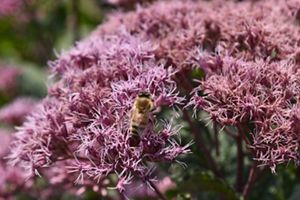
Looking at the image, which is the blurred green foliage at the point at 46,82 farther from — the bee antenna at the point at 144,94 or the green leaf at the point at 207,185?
the bee antenna at the point at 144,94

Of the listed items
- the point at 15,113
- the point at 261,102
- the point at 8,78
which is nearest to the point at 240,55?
the point at 261,102

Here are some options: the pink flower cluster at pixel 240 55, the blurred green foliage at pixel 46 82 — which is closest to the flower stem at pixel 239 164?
the blurred green foliage at pixel 46 82

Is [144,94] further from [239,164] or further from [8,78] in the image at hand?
[8,78]

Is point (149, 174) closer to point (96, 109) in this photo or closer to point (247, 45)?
point (96, 109)

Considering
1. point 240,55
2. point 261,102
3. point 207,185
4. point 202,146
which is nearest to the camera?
point 261,102

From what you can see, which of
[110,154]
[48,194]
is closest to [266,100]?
[110,154]

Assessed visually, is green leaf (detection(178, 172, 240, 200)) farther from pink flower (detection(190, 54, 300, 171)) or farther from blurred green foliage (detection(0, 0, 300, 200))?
pink flower (detection(190, 54, 300, 171))

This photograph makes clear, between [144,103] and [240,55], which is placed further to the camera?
[240,55]

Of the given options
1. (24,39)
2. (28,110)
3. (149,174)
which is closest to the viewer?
(149,174)
